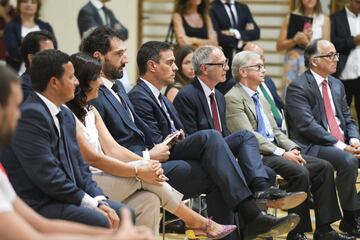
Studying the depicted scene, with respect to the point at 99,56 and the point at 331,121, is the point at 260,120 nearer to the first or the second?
the point at 331,121

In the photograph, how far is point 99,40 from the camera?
5184mm

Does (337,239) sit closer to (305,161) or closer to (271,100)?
(305,161)

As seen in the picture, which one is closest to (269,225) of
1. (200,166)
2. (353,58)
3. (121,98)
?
(200,166)

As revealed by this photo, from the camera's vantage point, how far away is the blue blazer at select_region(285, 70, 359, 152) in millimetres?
6086

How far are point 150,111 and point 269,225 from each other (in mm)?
1068

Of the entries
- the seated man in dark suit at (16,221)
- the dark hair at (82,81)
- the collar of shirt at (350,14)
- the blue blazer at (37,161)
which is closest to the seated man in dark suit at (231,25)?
the collar of shirt at (350,14)

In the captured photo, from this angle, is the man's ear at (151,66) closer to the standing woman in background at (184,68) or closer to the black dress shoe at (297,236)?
the standing woman in background at (184,68)

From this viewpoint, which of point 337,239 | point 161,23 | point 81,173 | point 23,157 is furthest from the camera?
point 161,23

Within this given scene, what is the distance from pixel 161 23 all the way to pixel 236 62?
3.67 meters

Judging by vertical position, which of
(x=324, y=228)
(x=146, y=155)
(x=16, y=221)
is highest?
(x=16, y=221)

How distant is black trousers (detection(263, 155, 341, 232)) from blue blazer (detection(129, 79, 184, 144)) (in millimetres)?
804

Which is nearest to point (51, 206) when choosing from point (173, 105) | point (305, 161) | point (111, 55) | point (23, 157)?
point (23, 157)

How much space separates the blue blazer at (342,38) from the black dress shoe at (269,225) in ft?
10.4

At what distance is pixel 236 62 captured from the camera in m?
6.07
